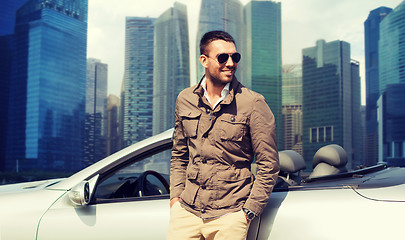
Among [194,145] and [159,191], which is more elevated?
[194,145]

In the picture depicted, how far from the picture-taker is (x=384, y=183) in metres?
2.11

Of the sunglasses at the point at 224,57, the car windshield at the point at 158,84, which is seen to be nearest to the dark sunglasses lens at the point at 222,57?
the sunglasses at the point at 224,57

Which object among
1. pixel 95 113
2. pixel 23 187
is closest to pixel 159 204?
pixel 23 187

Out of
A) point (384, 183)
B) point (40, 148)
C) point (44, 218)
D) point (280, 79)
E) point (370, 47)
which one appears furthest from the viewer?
point (370, 47)

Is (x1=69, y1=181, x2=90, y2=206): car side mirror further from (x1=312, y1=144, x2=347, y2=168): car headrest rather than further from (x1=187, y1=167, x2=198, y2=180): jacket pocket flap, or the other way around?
(x1=312, y1=144, x2=347, y2=168): car headrest

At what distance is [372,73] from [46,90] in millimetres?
Result: 125357

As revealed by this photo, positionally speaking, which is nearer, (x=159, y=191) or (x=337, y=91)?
(x=159, y=191)

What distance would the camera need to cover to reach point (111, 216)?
2350mm

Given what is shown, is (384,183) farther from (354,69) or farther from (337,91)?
(354,69)

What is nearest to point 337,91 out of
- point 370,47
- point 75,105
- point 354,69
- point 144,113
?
point 354,69

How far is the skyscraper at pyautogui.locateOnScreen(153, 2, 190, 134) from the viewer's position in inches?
4860

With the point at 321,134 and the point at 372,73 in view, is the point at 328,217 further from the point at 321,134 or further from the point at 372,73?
the point at 372,73

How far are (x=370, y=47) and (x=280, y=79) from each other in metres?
55.2

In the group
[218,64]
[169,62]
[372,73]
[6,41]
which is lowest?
[218,64]
